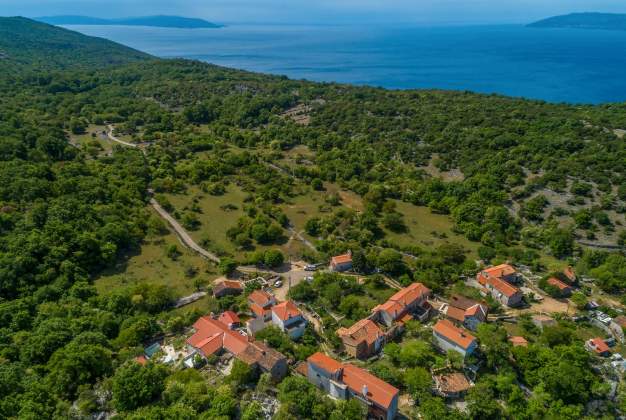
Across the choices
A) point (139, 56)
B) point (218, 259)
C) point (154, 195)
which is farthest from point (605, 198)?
point (139, 56)

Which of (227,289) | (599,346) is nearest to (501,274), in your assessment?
(599,346)

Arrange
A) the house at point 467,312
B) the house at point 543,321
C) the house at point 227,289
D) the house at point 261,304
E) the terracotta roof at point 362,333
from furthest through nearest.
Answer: the house at point 227,289 → the house at point 261,304 → the house at point 543,321 → the house at point 467,312 → the terracotta roof at point 362,333

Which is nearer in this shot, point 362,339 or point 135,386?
point 135,386

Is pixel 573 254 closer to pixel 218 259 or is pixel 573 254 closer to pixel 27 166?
pixel 218 259

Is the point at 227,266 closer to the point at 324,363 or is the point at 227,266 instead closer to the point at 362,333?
the point at 362,333

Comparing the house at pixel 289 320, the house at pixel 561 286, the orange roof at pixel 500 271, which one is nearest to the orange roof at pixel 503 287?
the orange roof at pixel 500 271

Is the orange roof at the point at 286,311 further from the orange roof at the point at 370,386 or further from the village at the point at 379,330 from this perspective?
the orange roof at the point at 370,386
